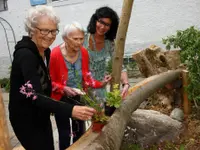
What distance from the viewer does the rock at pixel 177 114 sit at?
4094 mm

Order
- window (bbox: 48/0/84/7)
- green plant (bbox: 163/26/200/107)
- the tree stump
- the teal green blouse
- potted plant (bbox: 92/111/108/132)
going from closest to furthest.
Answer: potted plant (bbox: 92/111/108/132), the teal green blouse, green plant (bbox: 163/26/200/107), the tree stump, window (bbox: 48/0/84/7)

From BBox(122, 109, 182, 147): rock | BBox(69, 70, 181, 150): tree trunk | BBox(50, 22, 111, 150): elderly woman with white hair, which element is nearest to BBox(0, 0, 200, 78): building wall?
BBox(122, 109, 182, 147): rock

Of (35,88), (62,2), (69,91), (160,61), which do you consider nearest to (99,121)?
(69,91)

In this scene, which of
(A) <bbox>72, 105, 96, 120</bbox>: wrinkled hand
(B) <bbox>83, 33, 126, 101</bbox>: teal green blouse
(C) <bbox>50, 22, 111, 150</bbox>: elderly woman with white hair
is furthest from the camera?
(B) <bbox>83, 33, 126, 101</bbox>: teal green blouse

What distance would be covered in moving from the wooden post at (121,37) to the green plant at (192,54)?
132cm

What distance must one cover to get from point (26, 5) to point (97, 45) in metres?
6.51

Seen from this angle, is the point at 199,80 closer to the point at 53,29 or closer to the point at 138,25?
the point at 53,29

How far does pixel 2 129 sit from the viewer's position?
2.59 meters

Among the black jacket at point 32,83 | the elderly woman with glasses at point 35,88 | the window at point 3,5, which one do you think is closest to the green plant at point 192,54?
the elderly woman with glasses at point 35,88

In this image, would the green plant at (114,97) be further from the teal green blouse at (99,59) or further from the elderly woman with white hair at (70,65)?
the teal green blouse at (99,59)

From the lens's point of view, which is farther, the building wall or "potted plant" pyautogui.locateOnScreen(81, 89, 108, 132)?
the building wall

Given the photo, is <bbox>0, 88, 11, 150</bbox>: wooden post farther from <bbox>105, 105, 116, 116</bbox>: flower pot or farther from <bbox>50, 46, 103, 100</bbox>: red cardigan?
<bbox>105, 105, 116, 116</bbox>: flower pot

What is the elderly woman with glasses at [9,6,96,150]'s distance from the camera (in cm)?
170

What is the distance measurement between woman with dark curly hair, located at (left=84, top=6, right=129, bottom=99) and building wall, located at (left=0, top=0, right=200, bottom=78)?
5025mm
